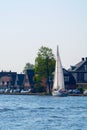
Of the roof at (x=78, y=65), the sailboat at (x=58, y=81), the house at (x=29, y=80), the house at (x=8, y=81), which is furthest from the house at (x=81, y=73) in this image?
the house at (x=8, y=81)

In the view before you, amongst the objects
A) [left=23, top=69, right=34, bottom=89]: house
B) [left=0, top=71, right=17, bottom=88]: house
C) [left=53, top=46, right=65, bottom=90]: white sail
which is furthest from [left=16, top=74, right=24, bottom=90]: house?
[left=53, top=46, right=65, bottom=90]: white sail

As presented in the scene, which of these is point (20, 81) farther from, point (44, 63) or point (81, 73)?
point (44, 63)

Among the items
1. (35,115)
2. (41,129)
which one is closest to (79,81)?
(35,115)

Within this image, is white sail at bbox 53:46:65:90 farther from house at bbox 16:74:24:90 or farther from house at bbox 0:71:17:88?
house at bbox 0:71:17:88

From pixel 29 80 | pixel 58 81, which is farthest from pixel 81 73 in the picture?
pixel 58 81

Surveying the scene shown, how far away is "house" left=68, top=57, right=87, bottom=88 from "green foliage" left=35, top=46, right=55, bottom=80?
14.9m

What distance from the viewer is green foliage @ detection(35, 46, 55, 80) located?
143250 millimetres

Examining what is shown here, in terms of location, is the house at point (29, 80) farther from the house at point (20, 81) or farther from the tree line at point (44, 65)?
the tree line at point (44, 65)

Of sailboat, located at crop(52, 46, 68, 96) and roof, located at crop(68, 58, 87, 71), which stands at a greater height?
roof, located at crop(68, 58, 87, 71)

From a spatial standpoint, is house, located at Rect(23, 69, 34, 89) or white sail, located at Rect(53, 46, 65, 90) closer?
white sail, located at Rect(53, 46, 65, 90)

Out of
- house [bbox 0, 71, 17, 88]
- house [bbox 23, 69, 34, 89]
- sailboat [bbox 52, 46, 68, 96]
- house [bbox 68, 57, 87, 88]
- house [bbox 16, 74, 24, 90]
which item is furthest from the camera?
house [bbox 0, 71, 17, 88]

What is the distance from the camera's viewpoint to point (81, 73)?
159 metres

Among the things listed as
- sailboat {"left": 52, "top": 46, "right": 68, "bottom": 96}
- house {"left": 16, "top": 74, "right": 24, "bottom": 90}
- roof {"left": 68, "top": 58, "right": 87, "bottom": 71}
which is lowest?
sailboat {"left": 52, "top": 46, "right": 68, "bottom": 96}

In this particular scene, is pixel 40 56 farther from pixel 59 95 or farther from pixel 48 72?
pixel 59 95
